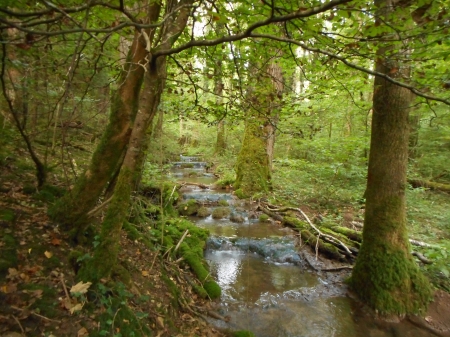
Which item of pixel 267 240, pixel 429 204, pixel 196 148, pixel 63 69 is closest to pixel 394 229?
pixel 267 240

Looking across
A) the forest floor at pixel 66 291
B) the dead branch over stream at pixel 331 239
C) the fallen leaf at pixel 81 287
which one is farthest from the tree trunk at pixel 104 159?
the dead branch over stream at pixel 331 239

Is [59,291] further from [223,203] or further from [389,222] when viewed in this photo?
[223,203]

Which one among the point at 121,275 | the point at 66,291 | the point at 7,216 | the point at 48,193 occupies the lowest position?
the point at 121,275

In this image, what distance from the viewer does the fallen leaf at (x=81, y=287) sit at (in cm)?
229

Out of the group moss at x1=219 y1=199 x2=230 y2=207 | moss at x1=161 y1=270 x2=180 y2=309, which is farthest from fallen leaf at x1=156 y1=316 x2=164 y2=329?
moss at x1=219 y1=199 x2=230 y2=207

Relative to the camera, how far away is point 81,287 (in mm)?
2340

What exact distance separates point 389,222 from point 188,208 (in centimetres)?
517

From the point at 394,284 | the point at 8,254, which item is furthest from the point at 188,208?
the point at 8,254

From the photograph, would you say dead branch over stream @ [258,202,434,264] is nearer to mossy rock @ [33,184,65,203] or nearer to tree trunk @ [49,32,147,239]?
tree trunk @ [49,32,147,239]

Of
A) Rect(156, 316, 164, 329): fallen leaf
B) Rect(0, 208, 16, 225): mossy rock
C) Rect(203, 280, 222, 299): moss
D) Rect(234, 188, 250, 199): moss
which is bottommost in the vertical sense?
Rect(203, 280, 222, 299): moss

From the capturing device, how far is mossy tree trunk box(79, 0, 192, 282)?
242 centimetres

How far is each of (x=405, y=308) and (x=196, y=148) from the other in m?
20.2

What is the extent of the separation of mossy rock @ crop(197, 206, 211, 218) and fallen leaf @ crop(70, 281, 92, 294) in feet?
17.5

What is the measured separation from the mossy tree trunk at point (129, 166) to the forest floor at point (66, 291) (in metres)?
0.19
